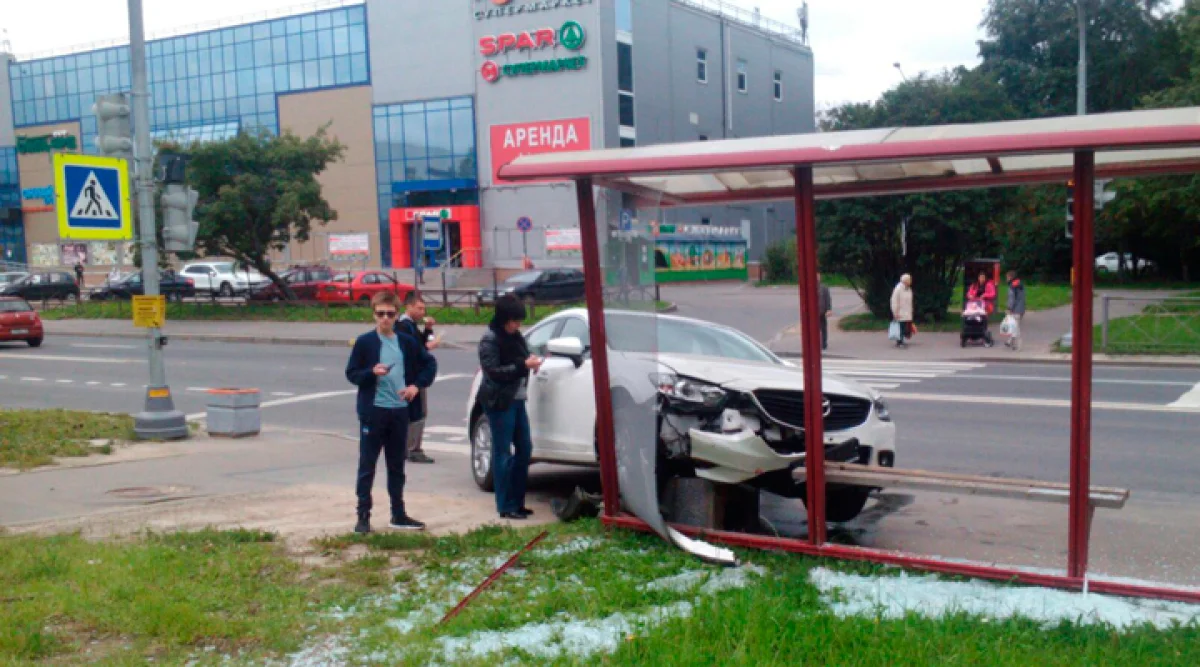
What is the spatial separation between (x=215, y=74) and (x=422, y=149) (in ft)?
52.7

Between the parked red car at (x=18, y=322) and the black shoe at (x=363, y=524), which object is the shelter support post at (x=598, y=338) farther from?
the parked red car at (x=18, y=322)

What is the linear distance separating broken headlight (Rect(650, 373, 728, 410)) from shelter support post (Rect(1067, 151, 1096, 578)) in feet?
7.74

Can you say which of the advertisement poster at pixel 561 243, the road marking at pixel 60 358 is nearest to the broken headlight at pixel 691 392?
the road marking at pixel 60 358

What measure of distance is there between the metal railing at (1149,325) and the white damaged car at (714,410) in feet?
50.5

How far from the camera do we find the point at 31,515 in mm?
8680

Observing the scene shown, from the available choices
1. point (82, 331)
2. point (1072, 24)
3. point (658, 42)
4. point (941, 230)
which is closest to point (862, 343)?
point (941, 230)

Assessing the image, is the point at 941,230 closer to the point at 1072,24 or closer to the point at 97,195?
the point at 97,195

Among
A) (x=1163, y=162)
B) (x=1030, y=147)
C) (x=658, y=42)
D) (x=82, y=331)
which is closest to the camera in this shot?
(x=1030, y=147)

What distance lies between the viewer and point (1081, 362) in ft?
18.5

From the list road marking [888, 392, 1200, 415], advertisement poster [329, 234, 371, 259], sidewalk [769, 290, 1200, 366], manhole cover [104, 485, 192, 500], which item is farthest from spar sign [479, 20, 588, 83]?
manhole cover [104, 485, 192, 500]

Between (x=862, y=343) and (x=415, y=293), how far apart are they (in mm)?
16832

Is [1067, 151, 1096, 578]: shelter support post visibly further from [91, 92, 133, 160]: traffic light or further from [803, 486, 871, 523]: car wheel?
[91, 92, 133, 160]: traffic light

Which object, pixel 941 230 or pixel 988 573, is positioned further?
pixel 941 230

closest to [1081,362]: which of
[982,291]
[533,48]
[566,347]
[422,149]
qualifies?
[566,347]
